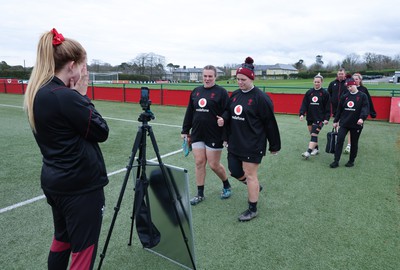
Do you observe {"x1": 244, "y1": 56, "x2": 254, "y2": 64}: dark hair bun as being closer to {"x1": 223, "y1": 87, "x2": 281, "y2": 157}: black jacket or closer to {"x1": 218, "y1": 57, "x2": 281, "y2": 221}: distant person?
{"x1": 218, "y1": 57, "x2": 281, "y2": 221}: distant person

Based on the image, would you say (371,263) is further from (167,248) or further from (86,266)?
(86,266)

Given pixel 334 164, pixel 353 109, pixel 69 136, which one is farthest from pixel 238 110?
pixel 353 109

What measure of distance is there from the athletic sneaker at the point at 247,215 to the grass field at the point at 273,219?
83mm

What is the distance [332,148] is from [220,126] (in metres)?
3.93

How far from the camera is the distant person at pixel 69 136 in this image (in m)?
1.80

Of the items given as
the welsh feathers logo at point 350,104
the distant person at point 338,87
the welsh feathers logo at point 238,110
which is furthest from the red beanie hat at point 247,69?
the distant person at point 338,87

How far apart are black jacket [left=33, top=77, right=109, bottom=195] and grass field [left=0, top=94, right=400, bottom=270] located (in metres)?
1.51

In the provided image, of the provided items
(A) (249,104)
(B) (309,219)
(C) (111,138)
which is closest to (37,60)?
(A) (249,104)

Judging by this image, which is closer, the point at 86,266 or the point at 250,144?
the point at 86,266

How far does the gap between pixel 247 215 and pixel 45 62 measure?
3133 mm

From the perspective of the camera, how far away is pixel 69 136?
6.12 ft

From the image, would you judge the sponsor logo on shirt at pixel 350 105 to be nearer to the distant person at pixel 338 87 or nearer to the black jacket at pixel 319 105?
the black jacket at pixel 319 105

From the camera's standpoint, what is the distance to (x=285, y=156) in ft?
23.9

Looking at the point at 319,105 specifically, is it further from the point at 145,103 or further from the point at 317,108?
the point at 145,103
